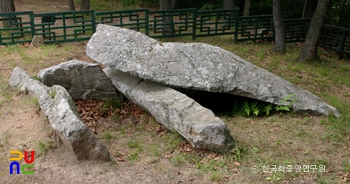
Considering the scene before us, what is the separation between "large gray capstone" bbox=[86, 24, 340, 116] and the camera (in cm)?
670

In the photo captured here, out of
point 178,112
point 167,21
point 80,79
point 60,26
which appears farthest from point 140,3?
point 178,112

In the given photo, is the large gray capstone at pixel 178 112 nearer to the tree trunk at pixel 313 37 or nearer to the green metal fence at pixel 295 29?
the tree trunk at pixel 313 37

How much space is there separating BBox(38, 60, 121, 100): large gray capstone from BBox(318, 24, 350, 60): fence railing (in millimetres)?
8054

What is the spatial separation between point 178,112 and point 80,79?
101 inches

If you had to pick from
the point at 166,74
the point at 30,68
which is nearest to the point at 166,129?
the point at 166,74

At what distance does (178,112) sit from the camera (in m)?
5.83

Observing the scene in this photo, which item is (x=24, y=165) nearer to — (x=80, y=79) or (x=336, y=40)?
(x=80, y=79)

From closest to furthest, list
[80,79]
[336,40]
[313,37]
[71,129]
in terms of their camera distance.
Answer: [71,129]
[80,79]
[313,37]
[336,40]

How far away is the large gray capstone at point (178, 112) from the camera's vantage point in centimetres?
527

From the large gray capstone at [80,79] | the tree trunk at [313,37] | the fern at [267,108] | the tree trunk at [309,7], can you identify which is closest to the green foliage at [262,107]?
the fern at [267,108]

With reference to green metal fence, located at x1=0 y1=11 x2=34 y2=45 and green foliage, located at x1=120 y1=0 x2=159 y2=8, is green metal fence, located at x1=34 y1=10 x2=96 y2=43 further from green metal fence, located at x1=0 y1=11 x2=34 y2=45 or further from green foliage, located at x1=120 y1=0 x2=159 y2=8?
green foliage, located at x1=120 y1=0 x2=159 y2=8

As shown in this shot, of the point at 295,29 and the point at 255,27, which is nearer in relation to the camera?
the point at 255,27

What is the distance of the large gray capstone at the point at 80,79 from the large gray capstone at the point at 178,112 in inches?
9.0

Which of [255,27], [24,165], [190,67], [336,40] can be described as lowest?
[24,165]
